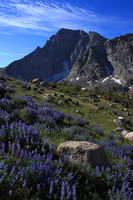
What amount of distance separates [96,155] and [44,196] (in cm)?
169

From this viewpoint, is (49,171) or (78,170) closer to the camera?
(49,171)

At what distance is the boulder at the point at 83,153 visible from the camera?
14.3 ft

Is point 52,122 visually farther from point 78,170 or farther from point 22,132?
point 78,170

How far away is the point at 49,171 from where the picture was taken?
11.3 feet

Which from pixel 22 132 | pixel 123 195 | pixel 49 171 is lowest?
pixel 123 195

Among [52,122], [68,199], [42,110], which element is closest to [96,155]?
[68,199]

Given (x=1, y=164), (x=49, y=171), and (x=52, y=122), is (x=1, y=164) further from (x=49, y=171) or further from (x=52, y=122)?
(x=52, y=122)

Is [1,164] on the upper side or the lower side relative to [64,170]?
upper

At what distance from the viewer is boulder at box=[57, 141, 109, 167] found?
→ 4.34 metres

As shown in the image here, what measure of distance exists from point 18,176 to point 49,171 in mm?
523

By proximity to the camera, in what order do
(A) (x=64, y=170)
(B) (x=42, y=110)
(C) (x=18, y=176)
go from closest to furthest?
(C) (x=18, y=176) → (A) (x=64, y=170) → (B) (x=42, y=110)

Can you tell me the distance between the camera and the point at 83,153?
174 inches

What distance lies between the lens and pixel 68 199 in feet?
9.61

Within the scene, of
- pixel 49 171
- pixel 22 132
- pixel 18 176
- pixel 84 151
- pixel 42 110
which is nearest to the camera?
pixel 18 176
